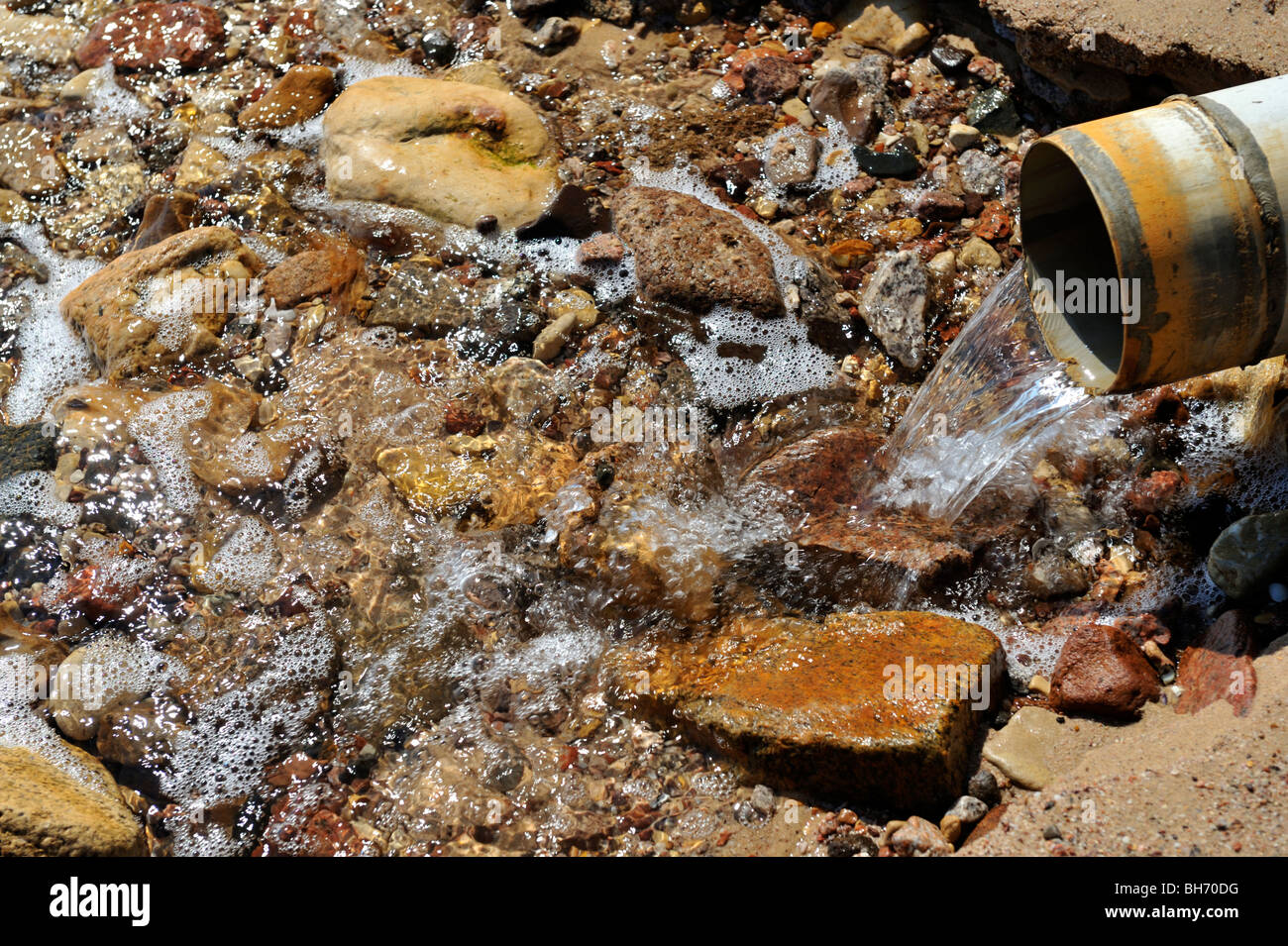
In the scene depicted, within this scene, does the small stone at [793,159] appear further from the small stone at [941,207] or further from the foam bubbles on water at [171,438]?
the foam bubbles on water at [171,438]

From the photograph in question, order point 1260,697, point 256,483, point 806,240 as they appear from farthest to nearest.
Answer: point 806,240 < point 256,483 < point 1260,697

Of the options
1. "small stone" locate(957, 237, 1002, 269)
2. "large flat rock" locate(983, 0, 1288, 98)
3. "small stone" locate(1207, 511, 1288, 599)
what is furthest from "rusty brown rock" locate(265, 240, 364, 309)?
"small stone" locate(1207, 511, 1288, 599)

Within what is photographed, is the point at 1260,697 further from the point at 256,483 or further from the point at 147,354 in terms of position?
the point at 147,354

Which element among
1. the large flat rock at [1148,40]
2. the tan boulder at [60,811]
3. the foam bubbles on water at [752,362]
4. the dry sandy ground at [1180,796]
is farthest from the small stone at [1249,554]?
the tan boulder at [60,811]

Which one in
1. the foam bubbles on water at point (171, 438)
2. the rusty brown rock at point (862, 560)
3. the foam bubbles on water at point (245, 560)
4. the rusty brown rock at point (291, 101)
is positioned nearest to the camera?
the rusty brown rock at point (862, 560)

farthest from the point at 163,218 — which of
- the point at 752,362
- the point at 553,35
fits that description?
the point at 752,362

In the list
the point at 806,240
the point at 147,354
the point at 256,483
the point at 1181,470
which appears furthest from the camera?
the point at 806,240
